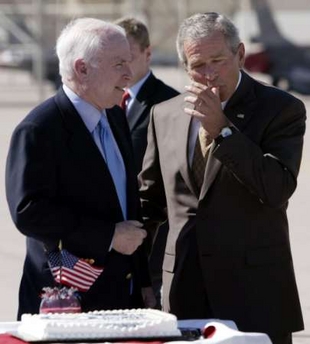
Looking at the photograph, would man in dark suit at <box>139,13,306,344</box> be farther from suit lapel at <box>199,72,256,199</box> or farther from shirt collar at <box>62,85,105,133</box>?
shirt collar at <box>62,85,105,133</box>

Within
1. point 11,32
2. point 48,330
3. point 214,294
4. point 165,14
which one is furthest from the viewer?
point 165,14

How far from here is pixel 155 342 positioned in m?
3.79

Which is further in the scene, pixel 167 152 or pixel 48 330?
pixel 167 152

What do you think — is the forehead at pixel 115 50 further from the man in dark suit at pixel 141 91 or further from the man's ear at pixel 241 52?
the man in dark suit at pixel 141 91

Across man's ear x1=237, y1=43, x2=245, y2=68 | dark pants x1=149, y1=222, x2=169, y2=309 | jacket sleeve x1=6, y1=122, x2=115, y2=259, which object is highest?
man's ear x1=237, y1=43, x2=245, y2=68

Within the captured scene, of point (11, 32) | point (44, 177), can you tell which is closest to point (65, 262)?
point (44, 177)

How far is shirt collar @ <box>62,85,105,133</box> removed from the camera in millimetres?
4633

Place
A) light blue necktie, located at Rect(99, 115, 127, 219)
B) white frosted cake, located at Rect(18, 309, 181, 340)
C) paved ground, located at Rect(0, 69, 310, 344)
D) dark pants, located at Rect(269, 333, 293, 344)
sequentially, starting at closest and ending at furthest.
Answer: white frosted cake, located at Rect(18, 309, 181, 340) < light blue necktie, located at Rect(99, 115, 127, 219) < dark pants, located at Rect(269, 333, 293, 344) < paved ground, located at Rect(0, 69, 310, 344)

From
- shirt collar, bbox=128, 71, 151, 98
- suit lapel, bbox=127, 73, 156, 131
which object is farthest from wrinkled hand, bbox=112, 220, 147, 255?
shirt collar, bbox=128, 71, 151, 98

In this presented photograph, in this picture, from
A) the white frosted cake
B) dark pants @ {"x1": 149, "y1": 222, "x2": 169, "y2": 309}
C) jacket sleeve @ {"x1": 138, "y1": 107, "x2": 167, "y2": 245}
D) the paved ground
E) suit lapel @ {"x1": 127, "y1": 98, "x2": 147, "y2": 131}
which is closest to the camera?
the white frosted cake

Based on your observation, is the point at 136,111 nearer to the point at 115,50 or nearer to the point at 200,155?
the point at 200,155

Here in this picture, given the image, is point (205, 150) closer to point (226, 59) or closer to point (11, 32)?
point (226, 59)

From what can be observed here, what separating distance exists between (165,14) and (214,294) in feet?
133

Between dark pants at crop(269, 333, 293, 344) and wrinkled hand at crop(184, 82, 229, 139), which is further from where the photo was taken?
dark pants at crop(269, 333, 293, 344)
